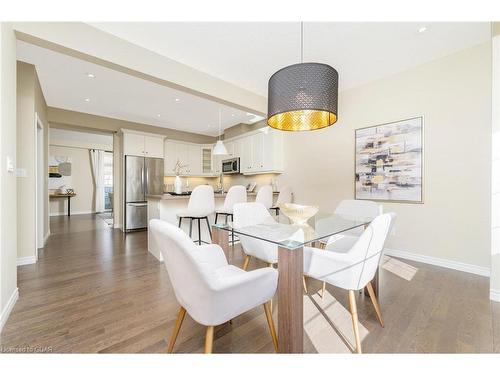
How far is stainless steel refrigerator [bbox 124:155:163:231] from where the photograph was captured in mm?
4941

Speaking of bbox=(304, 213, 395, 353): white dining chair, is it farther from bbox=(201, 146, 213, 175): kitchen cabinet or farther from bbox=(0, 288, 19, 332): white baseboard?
bbox=(201, 146, 213, 175): kitchen cabinet

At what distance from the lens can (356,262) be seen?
51.9 inches

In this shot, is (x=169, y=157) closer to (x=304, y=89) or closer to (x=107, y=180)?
(x=107, y=180)

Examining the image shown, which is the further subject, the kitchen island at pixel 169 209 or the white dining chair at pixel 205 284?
the kitchen island at pixel 169 209

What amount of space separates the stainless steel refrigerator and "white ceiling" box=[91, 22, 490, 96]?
10.4 feet

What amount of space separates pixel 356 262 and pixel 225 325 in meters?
1.02

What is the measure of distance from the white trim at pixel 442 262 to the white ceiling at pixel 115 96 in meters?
3.87

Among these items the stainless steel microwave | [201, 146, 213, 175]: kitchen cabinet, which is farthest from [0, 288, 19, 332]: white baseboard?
[201, 146, 213, 175]: kitchen cabinet

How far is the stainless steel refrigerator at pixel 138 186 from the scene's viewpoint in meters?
4.94

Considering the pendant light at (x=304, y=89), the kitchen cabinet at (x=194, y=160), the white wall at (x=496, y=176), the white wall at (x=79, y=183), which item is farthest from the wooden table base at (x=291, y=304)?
the white wall at (x=79, y=183)

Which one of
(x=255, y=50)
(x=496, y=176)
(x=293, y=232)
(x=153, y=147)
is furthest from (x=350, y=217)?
(x=153, y=147)

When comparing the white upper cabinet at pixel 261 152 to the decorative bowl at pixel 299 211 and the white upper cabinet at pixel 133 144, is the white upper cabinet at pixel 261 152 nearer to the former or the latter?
the white upper cabinet at pixel 133 144
